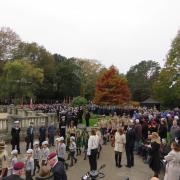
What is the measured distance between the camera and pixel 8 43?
6506 cm

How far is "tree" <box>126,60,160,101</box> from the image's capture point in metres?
80.3

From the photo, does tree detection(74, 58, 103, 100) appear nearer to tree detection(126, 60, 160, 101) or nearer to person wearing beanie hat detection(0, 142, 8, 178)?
tree detection(126, 60, 160, 101)

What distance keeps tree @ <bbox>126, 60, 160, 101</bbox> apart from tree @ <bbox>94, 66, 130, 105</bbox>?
72.6ft

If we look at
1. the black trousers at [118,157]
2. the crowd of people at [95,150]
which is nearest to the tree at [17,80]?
the crowd of people at [95,150]

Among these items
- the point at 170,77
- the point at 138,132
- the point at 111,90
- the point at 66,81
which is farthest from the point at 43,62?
the point at 138,132

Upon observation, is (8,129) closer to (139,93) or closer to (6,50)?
(6,50)

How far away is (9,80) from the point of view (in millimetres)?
51750

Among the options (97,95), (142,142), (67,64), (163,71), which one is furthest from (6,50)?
(142,142)

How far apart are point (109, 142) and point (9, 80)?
1253 inches

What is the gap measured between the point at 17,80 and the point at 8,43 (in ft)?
48.3

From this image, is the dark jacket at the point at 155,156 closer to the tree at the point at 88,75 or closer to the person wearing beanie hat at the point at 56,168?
the person wearing beanie hat at the point at 56,168

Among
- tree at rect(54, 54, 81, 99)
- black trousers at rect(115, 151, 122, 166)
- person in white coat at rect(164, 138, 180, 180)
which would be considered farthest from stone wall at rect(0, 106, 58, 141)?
tree at rect(54, 54, 81, 99)

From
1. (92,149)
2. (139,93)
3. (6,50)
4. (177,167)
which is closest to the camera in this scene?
(177,167)

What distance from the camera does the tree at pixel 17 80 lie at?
5184 centimetres
